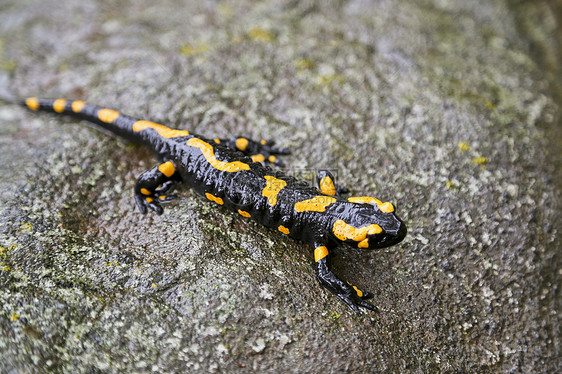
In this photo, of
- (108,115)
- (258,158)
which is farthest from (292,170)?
(108,115)

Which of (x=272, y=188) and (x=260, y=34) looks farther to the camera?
(x=260, y=34)

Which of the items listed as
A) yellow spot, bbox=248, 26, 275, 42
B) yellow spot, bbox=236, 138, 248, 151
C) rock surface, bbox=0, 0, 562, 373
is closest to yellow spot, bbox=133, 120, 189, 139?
rock surface, bbox=0, 0, 562, 373

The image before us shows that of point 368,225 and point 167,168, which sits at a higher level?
point 368,225

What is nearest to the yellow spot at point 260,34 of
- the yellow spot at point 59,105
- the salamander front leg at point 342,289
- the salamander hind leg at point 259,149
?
the salamander hind leg at point 259,149

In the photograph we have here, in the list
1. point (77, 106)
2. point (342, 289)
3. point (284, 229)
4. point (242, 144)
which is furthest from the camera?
point (77, 106)

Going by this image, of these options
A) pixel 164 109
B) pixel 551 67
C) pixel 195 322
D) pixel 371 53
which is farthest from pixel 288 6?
pixel 195 322

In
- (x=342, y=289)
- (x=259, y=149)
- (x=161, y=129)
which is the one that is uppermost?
(x=161, y=129)

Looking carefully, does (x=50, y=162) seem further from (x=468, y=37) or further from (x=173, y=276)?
(x=468, y=37)

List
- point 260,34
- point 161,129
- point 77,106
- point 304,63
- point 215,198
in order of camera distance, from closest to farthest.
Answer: point 215,198, point 161,129, point 77,106, point 304,63, point 260,34

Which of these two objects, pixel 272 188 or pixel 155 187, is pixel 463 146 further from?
pixel 155 187
